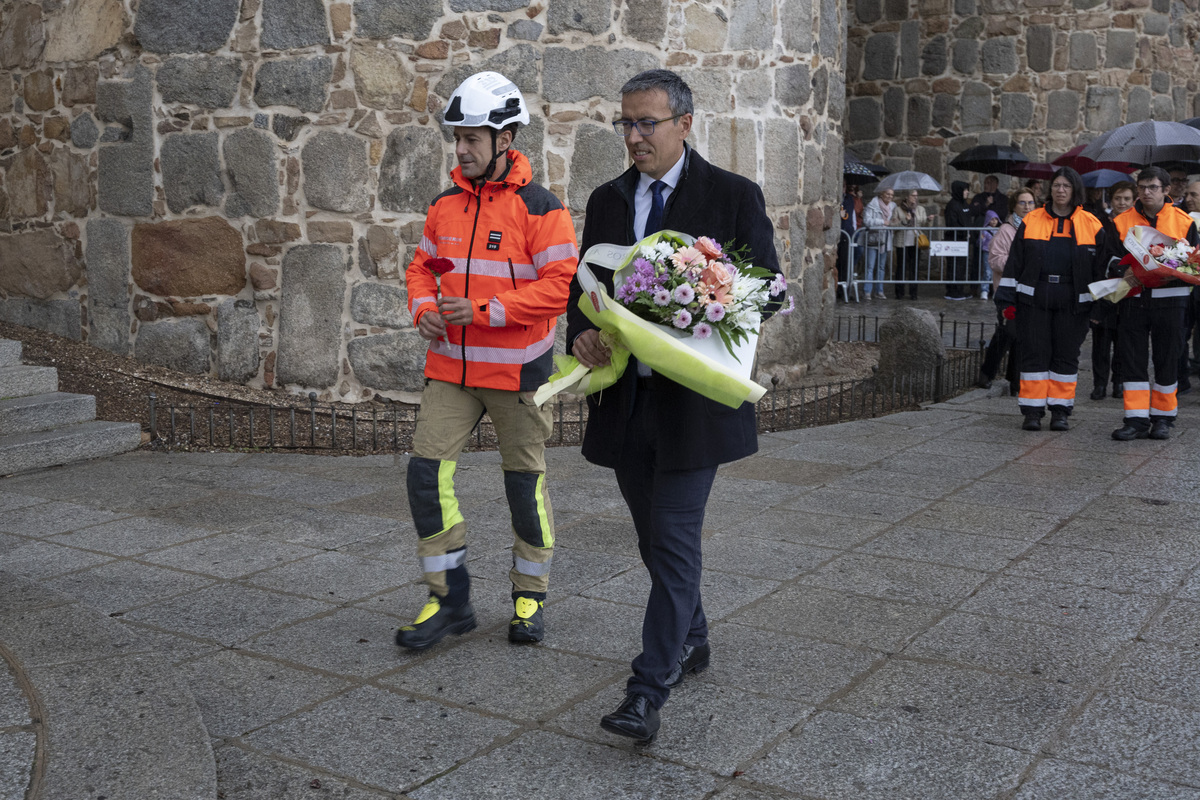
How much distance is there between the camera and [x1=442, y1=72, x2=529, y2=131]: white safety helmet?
165 inches

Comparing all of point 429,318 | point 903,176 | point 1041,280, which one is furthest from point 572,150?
point 903,176

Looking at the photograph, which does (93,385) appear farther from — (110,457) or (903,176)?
(903,176)

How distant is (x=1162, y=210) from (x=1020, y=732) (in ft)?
19.1

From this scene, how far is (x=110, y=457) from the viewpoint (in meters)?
7.54

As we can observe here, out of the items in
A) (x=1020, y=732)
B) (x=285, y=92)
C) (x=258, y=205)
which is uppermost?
(x=285, y=92)

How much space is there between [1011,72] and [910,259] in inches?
131

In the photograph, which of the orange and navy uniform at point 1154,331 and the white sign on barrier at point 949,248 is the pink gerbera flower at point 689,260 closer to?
the orange and navy uniform at point 1154,331

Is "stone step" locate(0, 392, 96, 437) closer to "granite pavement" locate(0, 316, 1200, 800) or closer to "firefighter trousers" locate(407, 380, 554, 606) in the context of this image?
"granite pavement" locate(0, 316, 1200, 800)

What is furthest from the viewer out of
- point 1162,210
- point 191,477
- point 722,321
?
point 1162,210

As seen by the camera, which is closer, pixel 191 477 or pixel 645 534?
pixel 645 534

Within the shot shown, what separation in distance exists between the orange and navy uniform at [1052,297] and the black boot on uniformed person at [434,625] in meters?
5.45

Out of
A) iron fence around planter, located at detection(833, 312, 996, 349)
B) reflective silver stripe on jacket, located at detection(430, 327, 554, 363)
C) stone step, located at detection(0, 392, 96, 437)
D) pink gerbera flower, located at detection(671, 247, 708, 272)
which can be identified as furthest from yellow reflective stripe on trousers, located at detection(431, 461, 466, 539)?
iron fence around planter, located at detection(833, 312, 996, 349)

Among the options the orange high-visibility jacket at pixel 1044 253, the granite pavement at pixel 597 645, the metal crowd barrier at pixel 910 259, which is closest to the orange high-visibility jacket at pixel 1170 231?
the orange high-visibility jacket at pixel 1044 253

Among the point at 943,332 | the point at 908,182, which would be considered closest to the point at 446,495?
the point at 943,332
